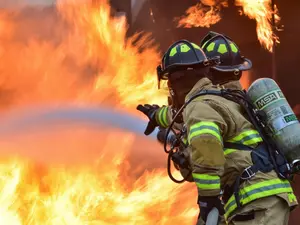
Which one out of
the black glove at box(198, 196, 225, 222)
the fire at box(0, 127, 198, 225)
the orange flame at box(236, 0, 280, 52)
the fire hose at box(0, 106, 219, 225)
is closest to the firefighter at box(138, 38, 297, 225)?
the black glove at box(198, 196, 225, 222)

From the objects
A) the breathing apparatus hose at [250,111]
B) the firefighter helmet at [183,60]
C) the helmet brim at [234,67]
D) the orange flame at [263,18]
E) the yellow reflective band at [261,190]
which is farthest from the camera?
the orange flame at [263,18]

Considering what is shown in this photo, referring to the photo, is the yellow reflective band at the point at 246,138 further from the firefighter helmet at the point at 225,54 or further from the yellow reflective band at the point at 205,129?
the firefighter helmet at the point at 225,54

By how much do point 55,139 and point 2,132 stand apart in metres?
0.52

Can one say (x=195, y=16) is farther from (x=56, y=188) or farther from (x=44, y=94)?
(x=56, y=188)

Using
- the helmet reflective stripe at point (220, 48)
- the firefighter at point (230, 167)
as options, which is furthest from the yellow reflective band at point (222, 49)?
the firefighter at point (230, 167)

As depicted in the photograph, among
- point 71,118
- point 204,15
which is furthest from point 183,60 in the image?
point 204,15

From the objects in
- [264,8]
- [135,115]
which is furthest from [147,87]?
[264,8]

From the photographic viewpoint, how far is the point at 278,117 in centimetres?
306

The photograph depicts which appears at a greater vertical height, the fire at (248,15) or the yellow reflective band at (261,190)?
the fire at (248,15)

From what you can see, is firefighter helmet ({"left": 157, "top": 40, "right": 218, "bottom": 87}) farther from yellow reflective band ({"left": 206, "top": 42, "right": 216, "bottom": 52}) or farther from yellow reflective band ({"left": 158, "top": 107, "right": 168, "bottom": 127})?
yellow reflective band ({"left": 206, "top": 42, "right": 216, "bottom": 52})

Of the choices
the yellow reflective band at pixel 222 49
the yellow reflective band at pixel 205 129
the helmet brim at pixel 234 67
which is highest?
the yellow reflective band at pixel 222 49

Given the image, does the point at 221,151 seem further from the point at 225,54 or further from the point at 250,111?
the point at 225,54

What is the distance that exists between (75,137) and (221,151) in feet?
8.34

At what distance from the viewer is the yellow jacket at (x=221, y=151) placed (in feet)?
8.98
